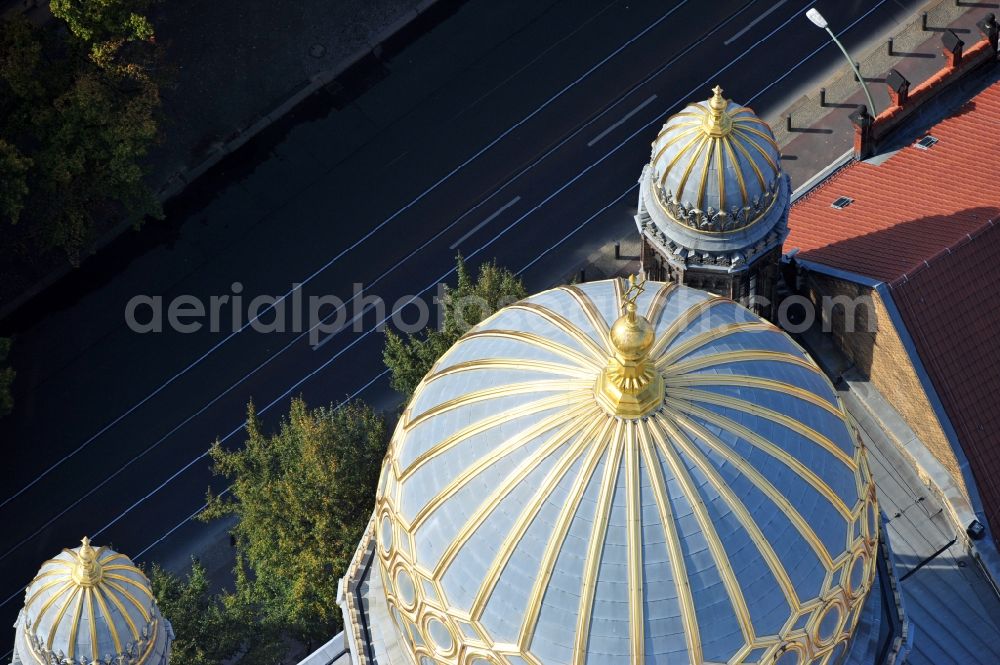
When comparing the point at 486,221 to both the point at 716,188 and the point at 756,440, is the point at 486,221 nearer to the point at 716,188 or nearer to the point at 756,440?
the point at 716,188

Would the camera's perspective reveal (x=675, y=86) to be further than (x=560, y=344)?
Yes

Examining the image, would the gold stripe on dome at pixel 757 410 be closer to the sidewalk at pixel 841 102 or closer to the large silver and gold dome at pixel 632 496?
the large silver and gold dome at pixel 632 496

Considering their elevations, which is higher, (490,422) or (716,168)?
(716,168)

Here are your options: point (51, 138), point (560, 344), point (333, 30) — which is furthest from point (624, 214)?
point (560, 344)

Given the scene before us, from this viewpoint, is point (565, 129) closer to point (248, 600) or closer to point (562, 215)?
point (562, 215)

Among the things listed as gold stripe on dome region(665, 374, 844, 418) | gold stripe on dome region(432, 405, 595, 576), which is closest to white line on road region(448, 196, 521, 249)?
gold stripe on dome region(665, 374, 844, 418)

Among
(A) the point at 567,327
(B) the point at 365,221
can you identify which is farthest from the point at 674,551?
(B) the point at 365,221
